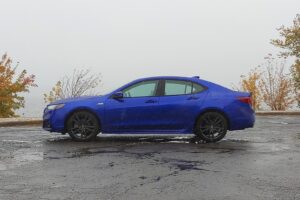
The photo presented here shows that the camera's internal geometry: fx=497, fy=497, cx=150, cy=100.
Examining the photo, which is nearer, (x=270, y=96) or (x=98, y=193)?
(x=98, y=193)

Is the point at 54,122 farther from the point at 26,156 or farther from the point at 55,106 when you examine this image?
the point at 26,156

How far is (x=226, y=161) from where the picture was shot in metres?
8.03

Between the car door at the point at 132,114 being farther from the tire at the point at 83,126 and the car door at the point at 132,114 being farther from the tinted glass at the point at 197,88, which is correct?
the tinted glass at the point at 197,88

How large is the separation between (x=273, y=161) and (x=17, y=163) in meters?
4.08

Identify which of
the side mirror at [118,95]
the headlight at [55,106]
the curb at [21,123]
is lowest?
the curb at [21,123]

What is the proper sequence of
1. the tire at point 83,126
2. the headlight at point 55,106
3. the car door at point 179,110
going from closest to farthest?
the car door at point 179,110 < the tire at point 83,126 < the headlight at point 55,106

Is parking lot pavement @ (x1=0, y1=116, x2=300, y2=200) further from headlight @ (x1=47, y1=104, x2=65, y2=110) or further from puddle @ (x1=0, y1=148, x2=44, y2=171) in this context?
headlight @ (x1=47, y1=104, x2=65, y2=110)

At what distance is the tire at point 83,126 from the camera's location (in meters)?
10.8

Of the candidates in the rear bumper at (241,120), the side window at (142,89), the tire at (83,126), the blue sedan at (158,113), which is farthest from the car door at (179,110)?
the tire at (83,126)

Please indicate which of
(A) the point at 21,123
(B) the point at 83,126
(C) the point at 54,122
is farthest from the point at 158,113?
(A) the point at 21,123

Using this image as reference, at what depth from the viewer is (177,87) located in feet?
36.0

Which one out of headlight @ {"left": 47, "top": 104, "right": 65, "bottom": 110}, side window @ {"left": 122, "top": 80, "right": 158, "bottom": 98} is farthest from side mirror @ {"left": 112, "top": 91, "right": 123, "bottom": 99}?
headlight @ {"left": 47, "top": 104, "right": 65, "bottom": 110}

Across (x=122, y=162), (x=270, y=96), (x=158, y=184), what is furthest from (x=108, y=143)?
(x=270, y=96)

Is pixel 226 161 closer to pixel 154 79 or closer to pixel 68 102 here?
pixel 154 79
